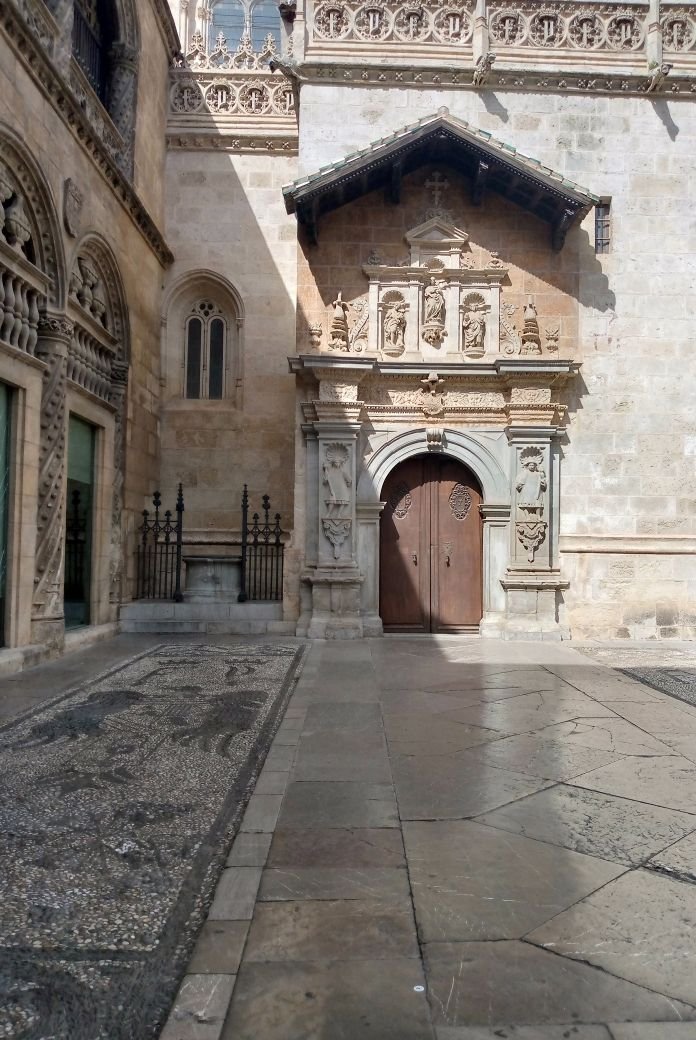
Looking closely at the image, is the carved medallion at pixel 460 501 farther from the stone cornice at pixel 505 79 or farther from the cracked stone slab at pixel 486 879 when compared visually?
the cracked stone slab at pixel 486 879

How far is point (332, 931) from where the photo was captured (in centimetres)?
229

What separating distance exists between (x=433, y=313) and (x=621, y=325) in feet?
9.85

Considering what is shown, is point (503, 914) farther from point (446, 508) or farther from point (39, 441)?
point (446, 508)

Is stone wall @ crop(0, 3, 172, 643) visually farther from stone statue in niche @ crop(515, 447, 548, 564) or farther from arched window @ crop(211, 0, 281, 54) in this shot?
stone statue in niche @ crop(515, 447, 548, 564)

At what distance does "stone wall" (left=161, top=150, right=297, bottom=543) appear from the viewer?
12914 mm

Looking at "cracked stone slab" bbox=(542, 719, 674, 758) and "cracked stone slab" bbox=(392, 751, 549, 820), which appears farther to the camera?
"cracked stone slab" bbox=(542, 719, 674, 758)

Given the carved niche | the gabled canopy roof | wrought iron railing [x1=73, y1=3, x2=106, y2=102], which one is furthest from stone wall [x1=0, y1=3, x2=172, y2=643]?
the carved niche

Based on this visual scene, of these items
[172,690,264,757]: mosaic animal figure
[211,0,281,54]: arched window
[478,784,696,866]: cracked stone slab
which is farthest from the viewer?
[211,0,281,54]: arched window

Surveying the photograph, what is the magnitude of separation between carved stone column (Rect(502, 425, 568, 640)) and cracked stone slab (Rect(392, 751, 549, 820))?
6308mm

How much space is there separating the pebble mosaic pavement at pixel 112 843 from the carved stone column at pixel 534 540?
5.39 meters

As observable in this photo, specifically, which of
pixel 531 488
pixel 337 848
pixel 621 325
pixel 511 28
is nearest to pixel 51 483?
pixel 337 848

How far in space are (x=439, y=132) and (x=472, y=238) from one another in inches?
65.3

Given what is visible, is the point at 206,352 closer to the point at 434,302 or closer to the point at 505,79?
the point at 434,302

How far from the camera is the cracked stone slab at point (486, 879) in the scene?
235 centimetres
